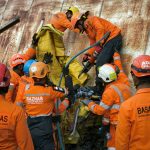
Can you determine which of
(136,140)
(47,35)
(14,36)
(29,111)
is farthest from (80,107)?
(14,36)

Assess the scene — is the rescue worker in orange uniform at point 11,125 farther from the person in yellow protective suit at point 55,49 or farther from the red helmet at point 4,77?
the person in yellow protective suit at point 55,49

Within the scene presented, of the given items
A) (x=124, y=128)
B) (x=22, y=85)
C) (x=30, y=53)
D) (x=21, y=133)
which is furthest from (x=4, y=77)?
(x=30, y=53)

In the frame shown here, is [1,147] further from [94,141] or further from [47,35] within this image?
[47,35]

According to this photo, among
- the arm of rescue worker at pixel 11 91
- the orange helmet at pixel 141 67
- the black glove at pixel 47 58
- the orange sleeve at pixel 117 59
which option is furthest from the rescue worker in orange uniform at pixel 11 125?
the orange sleeve at pixel 117 59

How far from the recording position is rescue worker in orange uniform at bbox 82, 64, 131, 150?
19.5ft

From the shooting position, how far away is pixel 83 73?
800cm

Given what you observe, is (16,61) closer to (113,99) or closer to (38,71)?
(38,71)

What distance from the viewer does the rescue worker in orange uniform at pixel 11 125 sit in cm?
417

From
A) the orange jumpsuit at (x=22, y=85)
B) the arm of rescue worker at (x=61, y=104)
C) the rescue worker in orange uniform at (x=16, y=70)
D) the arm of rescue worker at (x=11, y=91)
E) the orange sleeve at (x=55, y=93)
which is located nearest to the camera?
the orange sleeve at (x=55, y=93)

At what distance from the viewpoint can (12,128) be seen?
420 cm

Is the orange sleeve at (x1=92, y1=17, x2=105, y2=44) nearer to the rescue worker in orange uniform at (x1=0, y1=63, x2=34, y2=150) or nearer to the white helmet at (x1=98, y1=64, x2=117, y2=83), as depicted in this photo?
the white helmet at (x1=98, y1=64, x2=117, y2=83)

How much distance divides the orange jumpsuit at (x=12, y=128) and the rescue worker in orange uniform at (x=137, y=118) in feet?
3.41

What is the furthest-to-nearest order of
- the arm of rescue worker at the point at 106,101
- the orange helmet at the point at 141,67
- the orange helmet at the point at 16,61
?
the orange helmet at the point at 16,61
the arm of rescue worker at the point at 106,101
the orange helmet at the point at 141,67

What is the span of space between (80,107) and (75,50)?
2.10 m
